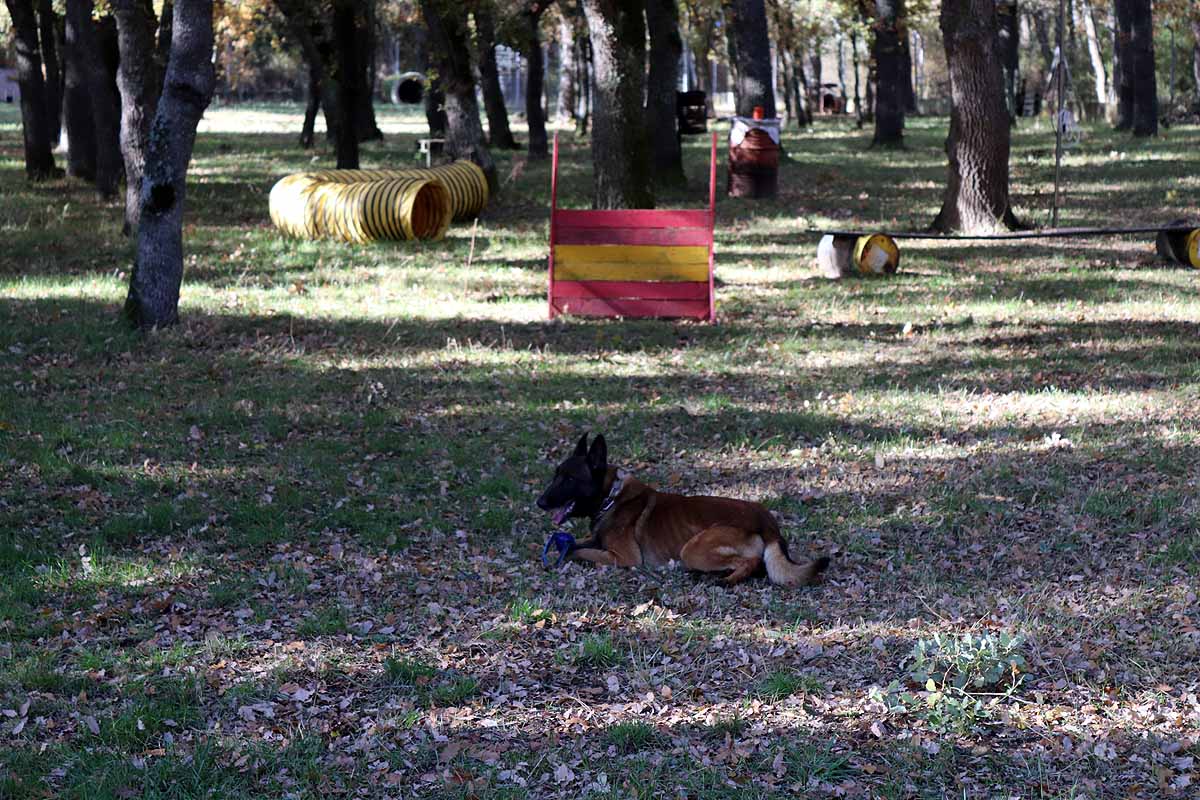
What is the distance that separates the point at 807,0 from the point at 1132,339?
39.6 metres

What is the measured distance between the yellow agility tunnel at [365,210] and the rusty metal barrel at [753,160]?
6.93 m

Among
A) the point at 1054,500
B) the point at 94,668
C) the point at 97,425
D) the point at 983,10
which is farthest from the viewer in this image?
the point at 983,10

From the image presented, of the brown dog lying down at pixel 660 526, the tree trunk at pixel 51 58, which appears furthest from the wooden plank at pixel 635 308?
the tree trunk at pixel 51 58

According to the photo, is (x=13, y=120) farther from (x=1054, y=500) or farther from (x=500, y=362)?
(x=1054, y=500)

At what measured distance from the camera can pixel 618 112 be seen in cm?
1703

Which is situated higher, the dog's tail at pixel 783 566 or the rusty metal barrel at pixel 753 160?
the rusty metal barrel at pixel 753 160

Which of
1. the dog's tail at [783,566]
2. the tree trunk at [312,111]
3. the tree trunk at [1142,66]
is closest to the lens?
the dog's tail at [783,566]

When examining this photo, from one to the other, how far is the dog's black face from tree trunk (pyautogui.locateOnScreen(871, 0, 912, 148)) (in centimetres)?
2737

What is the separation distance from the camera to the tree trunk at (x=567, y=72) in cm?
4355

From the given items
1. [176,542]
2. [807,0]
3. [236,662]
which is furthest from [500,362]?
[807,0]

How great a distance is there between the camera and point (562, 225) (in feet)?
44.2

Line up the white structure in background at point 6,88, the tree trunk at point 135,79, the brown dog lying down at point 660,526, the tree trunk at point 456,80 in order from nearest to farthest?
the brown dog lying down at point 660,526 → the tree trunk at point 135,79 → the tree trunk at point 456,80 → the white structure in background at point 6,88

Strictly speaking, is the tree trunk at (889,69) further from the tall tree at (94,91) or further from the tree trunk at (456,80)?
the tall tree at (94,91)

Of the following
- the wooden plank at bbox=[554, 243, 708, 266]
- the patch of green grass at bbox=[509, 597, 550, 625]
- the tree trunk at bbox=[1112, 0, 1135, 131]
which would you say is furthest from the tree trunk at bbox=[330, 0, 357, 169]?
the tree trunk at bbox=[1112, 0, 1135, 131]
